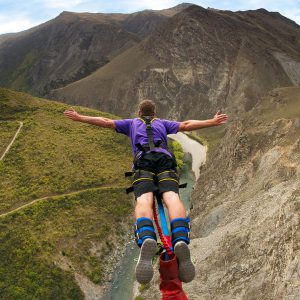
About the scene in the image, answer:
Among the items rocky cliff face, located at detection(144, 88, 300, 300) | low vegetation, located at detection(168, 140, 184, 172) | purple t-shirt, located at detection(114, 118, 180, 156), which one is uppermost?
purple t-shirt, located at detection(114, 118, 180, 156)

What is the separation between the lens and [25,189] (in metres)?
51.6

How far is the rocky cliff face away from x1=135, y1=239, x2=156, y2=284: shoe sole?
51.1ft

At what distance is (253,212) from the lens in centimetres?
3022

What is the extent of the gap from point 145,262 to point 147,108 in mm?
3723

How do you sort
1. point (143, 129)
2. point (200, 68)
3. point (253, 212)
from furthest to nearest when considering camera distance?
point (200, 68) → point (253, 212) → point (143, 129)

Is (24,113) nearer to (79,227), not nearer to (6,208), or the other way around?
(6,208)

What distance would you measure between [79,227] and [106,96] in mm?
93197

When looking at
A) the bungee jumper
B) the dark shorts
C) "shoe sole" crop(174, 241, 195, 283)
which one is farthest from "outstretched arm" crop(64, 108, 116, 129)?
"shoe sole" crop(174, 241, 195, 283)

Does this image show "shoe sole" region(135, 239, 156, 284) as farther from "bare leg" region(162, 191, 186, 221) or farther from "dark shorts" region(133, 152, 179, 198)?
"dark shorts" region(133, 152, 179, 198)

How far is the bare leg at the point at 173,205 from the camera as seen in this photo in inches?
313

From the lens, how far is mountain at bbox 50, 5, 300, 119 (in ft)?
371

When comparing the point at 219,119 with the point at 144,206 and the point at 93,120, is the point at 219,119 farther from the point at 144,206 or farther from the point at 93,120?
the point at 93,120

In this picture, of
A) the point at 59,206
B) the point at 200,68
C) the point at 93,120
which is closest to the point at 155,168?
the point at 93,120

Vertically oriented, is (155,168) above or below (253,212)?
above
